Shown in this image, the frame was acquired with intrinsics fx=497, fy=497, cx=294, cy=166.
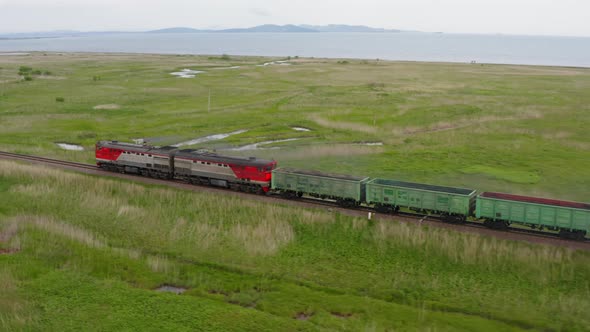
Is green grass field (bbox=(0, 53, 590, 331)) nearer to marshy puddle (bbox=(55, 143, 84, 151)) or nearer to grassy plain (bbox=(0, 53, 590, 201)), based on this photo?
grassy plain (bbox=(0, 53, 590, 201))

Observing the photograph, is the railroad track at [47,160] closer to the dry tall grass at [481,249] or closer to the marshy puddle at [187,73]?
the dry tall grass at [481,249]

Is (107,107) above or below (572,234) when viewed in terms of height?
above

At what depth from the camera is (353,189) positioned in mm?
37750

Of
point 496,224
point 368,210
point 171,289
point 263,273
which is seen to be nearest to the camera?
point 171,289

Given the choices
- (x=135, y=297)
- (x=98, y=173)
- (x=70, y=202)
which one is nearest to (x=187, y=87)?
(x=98, y=173)

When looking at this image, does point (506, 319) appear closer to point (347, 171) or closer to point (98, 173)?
point (347, 171)

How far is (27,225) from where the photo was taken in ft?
118

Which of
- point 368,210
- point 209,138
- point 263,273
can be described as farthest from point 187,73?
point 263,273

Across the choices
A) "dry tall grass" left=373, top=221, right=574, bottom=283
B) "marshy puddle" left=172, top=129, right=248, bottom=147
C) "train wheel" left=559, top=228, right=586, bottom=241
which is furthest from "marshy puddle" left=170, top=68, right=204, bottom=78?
"train wheel" left=559, top=228, right=586, bottom=241

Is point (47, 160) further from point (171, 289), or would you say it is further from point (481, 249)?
point (481, 249)

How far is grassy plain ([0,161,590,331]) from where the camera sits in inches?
985

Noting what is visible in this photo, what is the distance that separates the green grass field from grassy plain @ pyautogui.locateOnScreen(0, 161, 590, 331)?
0.35 ft

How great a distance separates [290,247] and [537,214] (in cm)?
1631

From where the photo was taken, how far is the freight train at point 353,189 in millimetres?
32469
